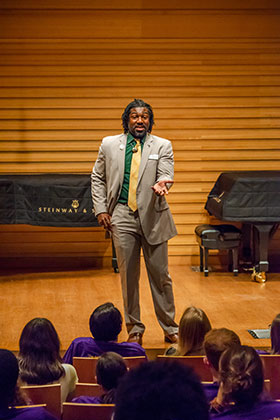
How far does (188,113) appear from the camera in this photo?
759 cm

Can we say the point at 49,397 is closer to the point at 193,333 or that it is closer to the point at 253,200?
the point at 193,333

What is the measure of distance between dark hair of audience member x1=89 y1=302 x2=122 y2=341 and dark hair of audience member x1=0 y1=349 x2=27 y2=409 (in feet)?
3.52

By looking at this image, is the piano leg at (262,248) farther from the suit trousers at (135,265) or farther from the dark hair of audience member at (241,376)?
the dark hair of audience member at (241,376)

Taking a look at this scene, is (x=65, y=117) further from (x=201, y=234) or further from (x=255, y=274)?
(x=255, y=274)

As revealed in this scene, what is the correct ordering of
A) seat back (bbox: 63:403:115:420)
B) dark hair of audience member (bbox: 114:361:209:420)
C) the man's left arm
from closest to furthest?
dark hair of audience member (bbox: 114:361:209:420)
seat back (bbox: 63:403:115:420)
the man's left arm

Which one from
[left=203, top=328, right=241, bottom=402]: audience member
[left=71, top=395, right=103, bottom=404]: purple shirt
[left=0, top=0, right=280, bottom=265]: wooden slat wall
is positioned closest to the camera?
[left=71, top=395, right=103, bottom=404]: purple shirt

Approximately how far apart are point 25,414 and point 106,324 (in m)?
1.19

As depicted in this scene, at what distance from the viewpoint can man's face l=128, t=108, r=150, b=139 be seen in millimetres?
4469

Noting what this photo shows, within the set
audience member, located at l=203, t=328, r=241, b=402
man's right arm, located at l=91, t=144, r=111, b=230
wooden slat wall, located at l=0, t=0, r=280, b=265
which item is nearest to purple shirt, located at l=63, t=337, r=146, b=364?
audience member, located at l=203, t=328, r=241, b=402

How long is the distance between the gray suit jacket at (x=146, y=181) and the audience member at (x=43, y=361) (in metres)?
1.64

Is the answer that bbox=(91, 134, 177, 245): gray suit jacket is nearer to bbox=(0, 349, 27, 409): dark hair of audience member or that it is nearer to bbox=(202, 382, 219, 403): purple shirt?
bbox=(202, 382, 219, 403): purple shirt

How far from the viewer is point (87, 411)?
2195 millimetres

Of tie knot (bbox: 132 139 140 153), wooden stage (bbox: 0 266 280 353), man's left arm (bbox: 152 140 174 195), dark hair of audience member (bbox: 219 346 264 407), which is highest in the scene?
tie knot (bbox: 132 139 140 153)

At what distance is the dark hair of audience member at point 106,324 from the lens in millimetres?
3277
